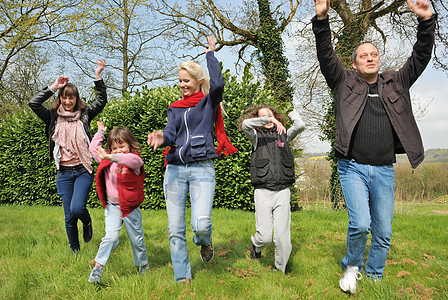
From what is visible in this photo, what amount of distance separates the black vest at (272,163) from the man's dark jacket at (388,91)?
777mm

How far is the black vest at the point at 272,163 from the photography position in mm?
3666

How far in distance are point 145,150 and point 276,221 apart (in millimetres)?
5008

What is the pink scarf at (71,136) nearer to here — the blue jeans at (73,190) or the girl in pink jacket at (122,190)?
the blue jeans at (73,190)

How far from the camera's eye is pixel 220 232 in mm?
5246

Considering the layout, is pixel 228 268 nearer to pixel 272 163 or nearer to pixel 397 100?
pixel 272 163

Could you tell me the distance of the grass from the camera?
288 cm

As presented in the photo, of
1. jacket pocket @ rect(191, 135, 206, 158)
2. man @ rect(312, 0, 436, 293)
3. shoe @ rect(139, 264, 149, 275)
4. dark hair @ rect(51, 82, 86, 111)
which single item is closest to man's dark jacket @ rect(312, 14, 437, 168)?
man @ rect(312, 0, 436, 293)

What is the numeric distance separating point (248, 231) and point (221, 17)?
13.3m

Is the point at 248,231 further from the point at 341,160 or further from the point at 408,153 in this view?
the point at 408,153

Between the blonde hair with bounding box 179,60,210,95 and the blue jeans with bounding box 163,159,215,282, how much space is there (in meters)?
0.78

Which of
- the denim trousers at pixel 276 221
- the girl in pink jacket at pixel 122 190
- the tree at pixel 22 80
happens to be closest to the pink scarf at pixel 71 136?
the girl in pink jacket at pixel 122 190

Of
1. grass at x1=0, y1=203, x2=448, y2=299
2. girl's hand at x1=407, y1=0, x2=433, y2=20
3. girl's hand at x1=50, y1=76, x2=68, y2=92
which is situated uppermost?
girl's hand at x1=407, y1=0, x2=433, y2=20

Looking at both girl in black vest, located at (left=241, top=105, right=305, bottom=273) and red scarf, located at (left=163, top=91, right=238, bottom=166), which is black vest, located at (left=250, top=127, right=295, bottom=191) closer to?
girl in black vest, located at (left=241, top=105, right=305, bottom=273)

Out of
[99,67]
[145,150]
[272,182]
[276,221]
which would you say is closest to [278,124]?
[272,182]
